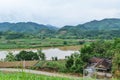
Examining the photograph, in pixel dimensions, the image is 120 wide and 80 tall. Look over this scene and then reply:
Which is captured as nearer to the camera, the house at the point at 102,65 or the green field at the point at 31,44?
the house at the point at 102,65

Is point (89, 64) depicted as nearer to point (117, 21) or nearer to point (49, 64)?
point (49, 64)

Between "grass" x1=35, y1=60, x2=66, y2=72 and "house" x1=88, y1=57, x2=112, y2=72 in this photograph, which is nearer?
"house" x1=88, y1=57, x2=112, y2=72

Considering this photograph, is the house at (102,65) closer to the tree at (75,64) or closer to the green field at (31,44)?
the tree at (75,64)

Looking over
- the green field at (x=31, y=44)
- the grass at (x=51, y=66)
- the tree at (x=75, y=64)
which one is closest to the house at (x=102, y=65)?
the tree at (x=75, y=64)

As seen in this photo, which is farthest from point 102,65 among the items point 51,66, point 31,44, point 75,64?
point 31,44

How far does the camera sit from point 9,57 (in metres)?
31.8

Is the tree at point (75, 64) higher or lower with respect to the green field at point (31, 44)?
lower

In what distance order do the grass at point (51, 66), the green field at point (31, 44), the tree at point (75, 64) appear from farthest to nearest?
the green field at point (31, 44) < the grass at point (51, 66) < the tree at point (75, 64)

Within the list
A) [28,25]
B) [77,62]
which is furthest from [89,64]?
[28,25]

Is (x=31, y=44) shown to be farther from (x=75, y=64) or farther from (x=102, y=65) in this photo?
(x=102, y=65)

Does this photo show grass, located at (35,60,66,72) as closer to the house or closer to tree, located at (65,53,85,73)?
tree, located at (65,53,85,73)

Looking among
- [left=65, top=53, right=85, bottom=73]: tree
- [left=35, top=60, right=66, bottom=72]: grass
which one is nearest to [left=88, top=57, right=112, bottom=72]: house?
[left=65, top=53, right=85, bottom=73]: tree

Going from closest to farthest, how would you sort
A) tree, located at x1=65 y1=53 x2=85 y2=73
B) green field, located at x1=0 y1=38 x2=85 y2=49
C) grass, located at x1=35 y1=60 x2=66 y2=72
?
tree, located at x1=65 y1=53 x2=85 y2=73 < grass, located at x1=35 y1=60 x2=66 y2=72 < green field, located at x1=0 y1=38 x2=85 y2=49

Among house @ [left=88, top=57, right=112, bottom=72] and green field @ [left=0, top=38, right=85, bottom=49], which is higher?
green field @ [left=0, top=38, right=85, bottom=49]
